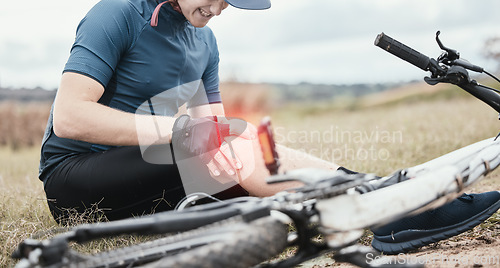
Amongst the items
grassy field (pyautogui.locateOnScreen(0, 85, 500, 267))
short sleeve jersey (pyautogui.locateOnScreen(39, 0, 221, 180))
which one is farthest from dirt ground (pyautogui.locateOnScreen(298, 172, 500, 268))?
short sleeve jersey (pyautogui.locateOnScreen(39, 0, 221, 180))

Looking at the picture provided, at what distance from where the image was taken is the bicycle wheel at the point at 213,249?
124cm

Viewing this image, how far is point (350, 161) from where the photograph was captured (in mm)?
4516

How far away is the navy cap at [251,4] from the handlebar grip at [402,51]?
0.55m

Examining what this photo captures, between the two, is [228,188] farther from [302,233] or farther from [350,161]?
[350,161]

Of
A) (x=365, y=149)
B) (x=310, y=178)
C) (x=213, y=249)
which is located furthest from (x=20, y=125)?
(x=213, y=249)

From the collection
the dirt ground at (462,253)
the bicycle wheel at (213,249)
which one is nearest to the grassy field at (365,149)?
the dirt ground at (462,253)

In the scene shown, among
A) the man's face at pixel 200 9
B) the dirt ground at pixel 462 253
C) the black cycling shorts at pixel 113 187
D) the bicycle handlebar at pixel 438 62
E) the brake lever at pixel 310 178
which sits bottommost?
the dirt ground at pixel 462 253

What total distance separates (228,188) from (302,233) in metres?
0.85

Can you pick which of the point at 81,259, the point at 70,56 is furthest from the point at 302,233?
the point at 70,56

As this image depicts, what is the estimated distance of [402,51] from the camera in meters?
2.19

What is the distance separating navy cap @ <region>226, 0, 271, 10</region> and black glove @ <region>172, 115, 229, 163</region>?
1.88 ft

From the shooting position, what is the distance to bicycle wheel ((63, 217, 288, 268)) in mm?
1238

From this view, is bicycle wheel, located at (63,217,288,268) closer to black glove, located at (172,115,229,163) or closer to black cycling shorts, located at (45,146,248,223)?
black glove, located at (172,115,229,163)

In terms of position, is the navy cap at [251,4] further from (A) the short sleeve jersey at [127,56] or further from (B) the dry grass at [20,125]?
(B) the dry grass at [20,125]
